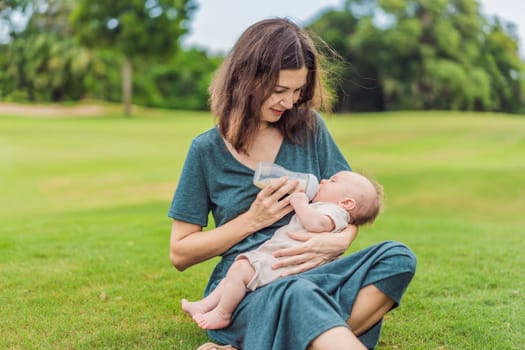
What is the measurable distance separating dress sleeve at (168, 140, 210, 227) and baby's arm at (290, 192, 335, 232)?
401 millimetres

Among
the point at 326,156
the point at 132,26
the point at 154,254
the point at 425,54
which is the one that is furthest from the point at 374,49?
the point at 326,156

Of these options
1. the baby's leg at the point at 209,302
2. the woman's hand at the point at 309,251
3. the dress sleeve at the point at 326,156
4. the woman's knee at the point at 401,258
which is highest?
the dress sleeve at the point at 326,156

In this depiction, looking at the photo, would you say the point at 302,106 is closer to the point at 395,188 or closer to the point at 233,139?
the point at 233,139

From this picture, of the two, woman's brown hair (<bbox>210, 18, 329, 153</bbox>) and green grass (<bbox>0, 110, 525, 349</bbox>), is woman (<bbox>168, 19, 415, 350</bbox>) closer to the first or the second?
woman's brown hair (<bbox>210, 18, 329, 153</bbox>)

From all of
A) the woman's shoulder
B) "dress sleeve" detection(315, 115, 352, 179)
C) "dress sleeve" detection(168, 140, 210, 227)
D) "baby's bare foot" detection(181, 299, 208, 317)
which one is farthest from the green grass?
the woman's shoulder

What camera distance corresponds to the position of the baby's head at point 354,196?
2711 mm

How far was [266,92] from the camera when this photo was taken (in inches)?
104

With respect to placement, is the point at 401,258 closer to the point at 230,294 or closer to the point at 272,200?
the point at 272,200

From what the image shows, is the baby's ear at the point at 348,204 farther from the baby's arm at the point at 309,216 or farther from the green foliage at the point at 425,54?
the green foliage at the point at 425,54

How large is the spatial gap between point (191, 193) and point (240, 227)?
266mm

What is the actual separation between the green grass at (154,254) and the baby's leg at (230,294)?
41 centimetres

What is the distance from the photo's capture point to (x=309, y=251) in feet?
8.37

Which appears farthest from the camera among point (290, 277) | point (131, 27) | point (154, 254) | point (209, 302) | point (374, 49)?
point (374, 49)

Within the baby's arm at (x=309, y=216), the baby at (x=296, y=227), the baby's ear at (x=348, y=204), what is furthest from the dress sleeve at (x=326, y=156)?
the baby's arm at (x=309, y=216)
